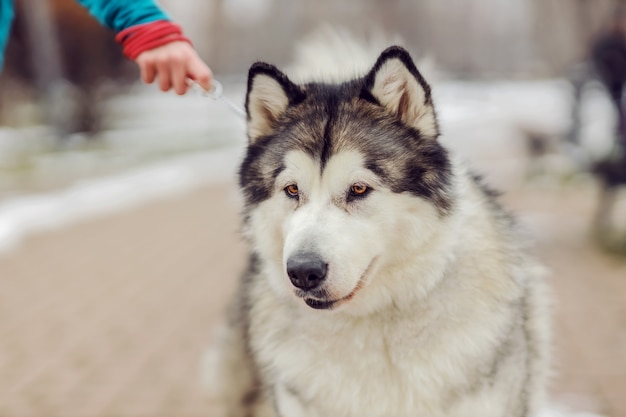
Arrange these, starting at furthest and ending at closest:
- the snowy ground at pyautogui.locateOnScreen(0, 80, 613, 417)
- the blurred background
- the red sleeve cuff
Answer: the snowy ground at pyautogui.locateOnScreen(0, 80, 613, 417)
the blurred background
the red sleeve cuff

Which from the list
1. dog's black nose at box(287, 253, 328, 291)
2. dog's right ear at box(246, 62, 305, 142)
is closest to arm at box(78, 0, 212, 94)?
dog's right ear at box(246, 62, 305, 142)

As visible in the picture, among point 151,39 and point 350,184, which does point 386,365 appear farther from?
point 151,39

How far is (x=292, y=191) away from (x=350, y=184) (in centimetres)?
25

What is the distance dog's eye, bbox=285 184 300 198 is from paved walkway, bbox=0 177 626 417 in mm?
2193

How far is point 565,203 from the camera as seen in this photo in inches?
420

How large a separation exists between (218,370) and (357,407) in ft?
4.02

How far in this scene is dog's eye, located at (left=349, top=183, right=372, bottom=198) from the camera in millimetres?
2650

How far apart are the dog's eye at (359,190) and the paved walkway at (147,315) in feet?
7.73

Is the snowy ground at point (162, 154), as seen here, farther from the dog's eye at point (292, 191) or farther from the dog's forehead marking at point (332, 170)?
the dog's eye at point (292, 191)

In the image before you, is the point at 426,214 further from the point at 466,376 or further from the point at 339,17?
the point at 339,17

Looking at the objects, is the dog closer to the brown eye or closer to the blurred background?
the brown eye

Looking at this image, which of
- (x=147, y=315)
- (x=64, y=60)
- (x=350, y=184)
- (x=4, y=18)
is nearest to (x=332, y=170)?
(x=350, y=184)

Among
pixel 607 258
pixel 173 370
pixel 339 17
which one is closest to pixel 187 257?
pixel 173 370

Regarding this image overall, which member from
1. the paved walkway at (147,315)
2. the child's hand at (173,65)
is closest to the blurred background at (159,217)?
the paved walkway at (147,315)
